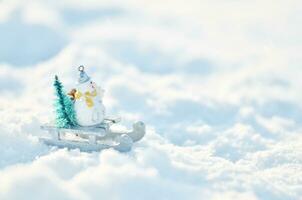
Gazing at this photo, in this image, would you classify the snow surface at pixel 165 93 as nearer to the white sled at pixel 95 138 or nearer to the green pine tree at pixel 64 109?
the white sled at pixel 95 138

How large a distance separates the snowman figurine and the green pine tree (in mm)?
65

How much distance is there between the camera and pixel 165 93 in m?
10.9

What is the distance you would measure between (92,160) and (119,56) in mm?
5961

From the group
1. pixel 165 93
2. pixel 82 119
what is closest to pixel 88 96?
pixel 82 119

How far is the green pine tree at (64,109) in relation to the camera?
738cm

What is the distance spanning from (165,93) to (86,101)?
3.68 m

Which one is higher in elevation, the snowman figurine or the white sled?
the snowman figurine

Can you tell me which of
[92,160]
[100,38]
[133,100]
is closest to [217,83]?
[133,100]

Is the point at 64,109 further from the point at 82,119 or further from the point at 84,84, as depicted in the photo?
the point at 84,84

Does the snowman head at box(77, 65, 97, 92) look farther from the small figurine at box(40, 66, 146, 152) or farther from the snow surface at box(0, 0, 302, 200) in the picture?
the snow surface at box(0, 0, 302, 200)

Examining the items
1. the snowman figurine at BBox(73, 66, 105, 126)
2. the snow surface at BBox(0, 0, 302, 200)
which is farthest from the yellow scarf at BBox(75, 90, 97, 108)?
the snow surface at BBox(0, 0, 302, 200)

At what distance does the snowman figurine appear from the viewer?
728 cm

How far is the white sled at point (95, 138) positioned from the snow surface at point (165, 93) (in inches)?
5.5

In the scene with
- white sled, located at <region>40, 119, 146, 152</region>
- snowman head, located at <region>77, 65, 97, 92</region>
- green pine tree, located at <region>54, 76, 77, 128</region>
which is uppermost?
snowman head, located at <region>77, 65, 97, 92</region>
